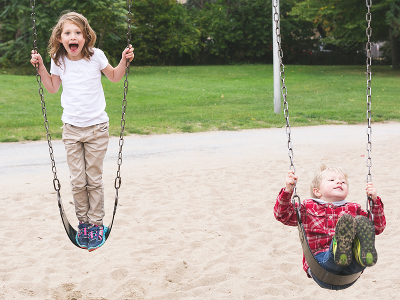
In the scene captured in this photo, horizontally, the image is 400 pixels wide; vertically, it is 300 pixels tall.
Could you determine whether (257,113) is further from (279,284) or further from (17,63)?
(17,63)

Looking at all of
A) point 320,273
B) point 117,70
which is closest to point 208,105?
point 117,70

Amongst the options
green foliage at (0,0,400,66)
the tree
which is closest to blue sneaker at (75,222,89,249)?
the tree

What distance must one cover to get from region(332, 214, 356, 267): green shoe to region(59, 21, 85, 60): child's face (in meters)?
2.11

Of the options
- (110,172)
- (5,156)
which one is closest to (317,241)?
(110,172)

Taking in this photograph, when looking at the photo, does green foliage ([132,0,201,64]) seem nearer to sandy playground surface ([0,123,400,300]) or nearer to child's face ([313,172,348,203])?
sandy playground surface ([0,123,400,300])

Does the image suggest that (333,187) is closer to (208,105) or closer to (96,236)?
(96,236)

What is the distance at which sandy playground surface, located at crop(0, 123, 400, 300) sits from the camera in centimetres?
382

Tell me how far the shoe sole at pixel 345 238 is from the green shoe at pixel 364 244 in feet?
0.12

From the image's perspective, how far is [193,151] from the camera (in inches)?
Answer: 351

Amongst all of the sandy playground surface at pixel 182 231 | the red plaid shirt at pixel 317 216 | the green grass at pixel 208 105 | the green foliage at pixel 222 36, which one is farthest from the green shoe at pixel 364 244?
the green foliage at pixel 222 36

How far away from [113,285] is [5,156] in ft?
17.6

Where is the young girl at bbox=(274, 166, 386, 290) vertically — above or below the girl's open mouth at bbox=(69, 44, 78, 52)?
below

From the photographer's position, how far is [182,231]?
4.96 m

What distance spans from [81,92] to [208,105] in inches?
444
